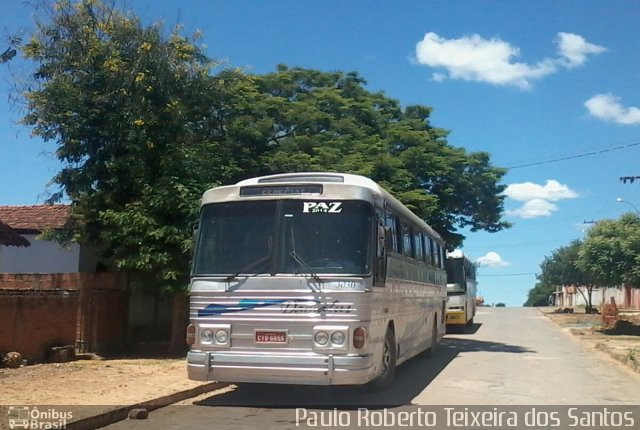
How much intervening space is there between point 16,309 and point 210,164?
17.3 ft

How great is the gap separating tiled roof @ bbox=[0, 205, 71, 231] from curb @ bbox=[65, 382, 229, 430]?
1127 centimetres

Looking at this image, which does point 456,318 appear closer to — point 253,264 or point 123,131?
point 123,131

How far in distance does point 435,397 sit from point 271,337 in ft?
10.6

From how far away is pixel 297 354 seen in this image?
998 centimetres

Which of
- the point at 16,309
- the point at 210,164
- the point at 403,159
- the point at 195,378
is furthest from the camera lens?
the point at 403,159

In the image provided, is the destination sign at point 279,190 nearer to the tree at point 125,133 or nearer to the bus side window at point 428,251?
the tree at point 125,133

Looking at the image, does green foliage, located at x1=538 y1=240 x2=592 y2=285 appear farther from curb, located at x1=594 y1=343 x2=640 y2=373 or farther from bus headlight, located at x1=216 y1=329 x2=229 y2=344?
bus headlight, located at x1=216 y1=329 x2=229 y2=344

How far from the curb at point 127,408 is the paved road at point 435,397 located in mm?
152

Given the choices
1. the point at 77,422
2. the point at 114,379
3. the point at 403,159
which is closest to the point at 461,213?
the point at 403,159

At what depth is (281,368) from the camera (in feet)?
32.6

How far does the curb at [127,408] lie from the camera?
8.57m

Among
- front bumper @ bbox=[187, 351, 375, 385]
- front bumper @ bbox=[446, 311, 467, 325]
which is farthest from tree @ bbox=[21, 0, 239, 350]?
front bumper @ bbox=[446, 311, 467, 325]

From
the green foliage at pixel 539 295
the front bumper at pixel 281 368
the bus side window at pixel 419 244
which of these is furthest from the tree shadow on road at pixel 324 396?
the green foliage at pixel 539 295

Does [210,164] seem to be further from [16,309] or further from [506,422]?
[506,422]
